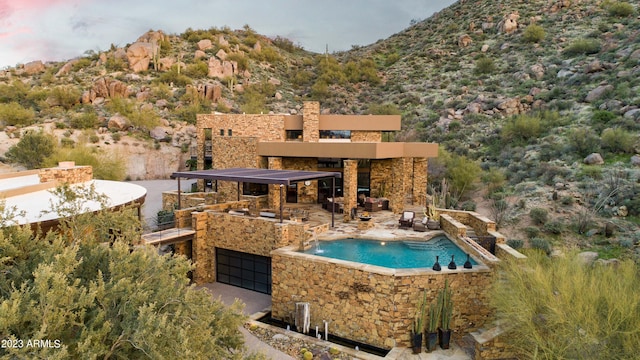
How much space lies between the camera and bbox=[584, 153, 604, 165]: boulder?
78.2 ft

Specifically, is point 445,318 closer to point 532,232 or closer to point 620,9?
point 532,232

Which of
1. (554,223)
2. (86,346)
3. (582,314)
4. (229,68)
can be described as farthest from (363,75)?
(86,346)

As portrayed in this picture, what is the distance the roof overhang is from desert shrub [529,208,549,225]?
20.2ft

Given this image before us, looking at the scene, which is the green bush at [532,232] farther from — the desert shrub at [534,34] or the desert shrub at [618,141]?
the desert shrub at [534,34]

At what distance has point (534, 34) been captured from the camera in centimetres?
4469

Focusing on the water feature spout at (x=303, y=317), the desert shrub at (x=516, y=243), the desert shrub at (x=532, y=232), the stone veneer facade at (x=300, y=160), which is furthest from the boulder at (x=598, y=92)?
the water feature spout at (x=303, y=317)

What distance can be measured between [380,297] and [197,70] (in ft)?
154

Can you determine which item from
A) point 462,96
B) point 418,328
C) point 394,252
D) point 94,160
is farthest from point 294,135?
point 462,96

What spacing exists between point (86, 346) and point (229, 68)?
5211 centimetres

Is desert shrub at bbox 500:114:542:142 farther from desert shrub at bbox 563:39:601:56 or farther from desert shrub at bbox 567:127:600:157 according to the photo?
desert shrub at bbox 563:39:601:56

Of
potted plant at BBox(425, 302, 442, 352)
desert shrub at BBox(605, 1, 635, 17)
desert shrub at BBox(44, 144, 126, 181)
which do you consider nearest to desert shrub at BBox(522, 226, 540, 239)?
potted plant at BBox(425, 302, 442, 352)

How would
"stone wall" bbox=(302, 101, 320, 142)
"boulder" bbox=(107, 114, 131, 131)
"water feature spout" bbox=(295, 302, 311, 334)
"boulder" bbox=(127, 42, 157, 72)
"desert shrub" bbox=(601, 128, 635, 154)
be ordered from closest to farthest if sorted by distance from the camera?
"water feature spout" bbox=(295, 302, 311, 334)
"stone wall" bbox=(302, 101, 320, 142)
"desert shrub" bbox=(601, 128, 635, 154)
"boulder" bbox=(107, 114, 131, 131)
"boulder" bbox=(127, 42, 157, 72)

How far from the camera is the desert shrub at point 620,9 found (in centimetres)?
4134

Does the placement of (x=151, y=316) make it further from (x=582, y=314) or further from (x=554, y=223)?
(x=554, y=223)
